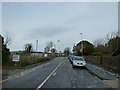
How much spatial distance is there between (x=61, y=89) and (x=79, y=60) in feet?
67.0

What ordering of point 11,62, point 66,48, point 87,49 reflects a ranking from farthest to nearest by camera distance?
1. point 66,48
2. point 87,49
3. point 11,62

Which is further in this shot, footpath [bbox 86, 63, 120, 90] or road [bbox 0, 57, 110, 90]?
footpath [bbox 86, 63, 120, 90]

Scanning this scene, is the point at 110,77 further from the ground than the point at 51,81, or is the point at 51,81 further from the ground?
the point at 51,81

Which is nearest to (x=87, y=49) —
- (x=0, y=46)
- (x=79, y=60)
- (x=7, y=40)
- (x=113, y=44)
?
(x=113, y=44)

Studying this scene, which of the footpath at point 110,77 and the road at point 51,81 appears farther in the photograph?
the footpath at point 110,77

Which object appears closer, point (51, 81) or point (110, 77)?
point (51, 81)

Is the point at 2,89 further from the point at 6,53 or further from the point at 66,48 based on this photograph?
the point at 66,48

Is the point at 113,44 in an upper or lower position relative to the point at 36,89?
upper

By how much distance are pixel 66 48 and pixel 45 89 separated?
144520mm

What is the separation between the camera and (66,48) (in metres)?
155

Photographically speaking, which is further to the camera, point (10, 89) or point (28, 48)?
point (28, 48)

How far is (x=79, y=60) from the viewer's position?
1201 inches

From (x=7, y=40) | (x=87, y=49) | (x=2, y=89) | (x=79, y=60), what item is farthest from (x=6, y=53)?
(x=87, y=49)

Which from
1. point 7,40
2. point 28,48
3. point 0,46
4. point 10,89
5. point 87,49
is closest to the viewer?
point 10,89
